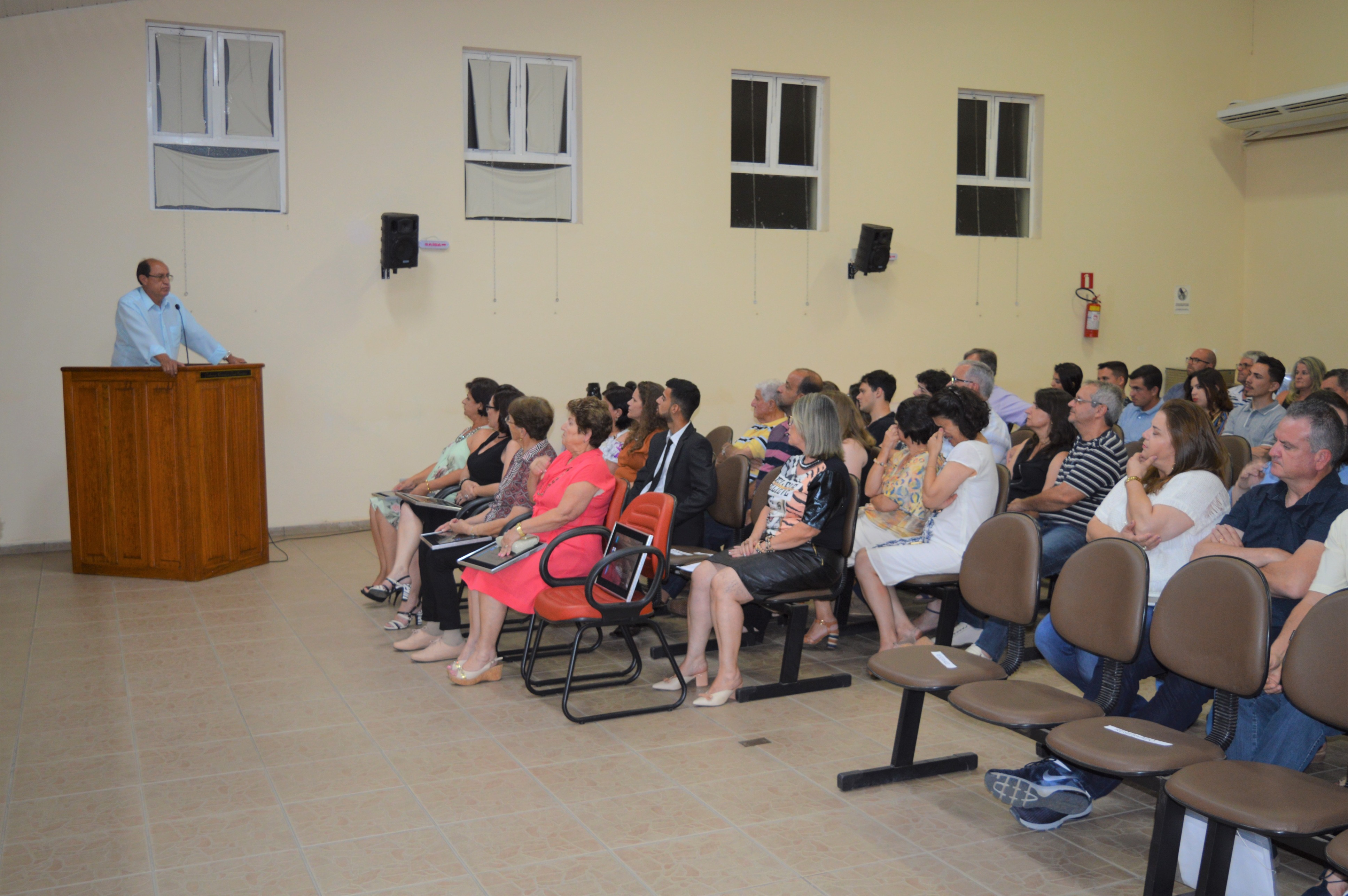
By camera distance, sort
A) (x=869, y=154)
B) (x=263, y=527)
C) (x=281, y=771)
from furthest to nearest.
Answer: (x=869, y=154), (x=263, y=527), (x=281, y=771)

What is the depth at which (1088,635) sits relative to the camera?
3.17m

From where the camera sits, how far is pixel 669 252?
9.00 m

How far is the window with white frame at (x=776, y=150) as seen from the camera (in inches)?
364

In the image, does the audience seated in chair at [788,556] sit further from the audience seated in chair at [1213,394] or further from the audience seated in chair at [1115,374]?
the audience seated in chair at [1115,374]

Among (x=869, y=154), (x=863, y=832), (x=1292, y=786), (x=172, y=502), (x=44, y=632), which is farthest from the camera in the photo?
(x=869, y=154)

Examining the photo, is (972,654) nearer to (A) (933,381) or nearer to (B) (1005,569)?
(B) (1005,569)

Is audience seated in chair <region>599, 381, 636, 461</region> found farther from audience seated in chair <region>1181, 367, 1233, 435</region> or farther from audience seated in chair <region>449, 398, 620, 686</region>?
audience seated in chair <region>1181, 367, 1233, 435</region>

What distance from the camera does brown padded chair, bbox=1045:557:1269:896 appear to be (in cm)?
258

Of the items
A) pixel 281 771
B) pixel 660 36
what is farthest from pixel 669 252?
pixel 281 771

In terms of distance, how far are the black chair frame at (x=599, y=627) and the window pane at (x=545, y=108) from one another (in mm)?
5088

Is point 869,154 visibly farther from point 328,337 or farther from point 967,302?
point 328,337

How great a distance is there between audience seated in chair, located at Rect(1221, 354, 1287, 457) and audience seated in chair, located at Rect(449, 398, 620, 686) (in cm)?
423

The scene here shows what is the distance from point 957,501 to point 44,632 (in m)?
4.49

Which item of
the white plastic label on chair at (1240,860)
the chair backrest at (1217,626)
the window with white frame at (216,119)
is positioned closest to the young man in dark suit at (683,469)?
the chair backrest at (1217,626)
